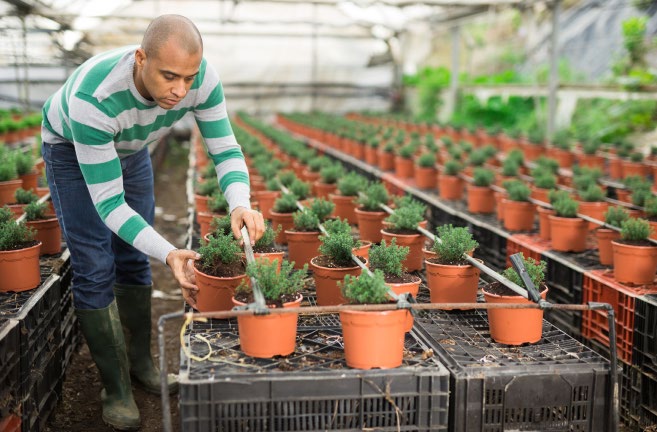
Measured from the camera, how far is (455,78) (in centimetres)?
1399

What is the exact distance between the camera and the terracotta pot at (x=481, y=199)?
5.61 m

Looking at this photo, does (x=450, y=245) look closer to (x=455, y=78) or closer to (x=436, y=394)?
(x=436, y=394)

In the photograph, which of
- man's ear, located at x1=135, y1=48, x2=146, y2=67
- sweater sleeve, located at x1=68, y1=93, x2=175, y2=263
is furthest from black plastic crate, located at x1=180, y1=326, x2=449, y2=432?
man's ear, located at x1=135, y1=48, x2=146, y2=67

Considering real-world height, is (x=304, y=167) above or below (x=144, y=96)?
below

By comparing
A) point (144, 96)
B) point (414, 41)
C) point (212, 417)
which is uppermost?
point (414, 41)

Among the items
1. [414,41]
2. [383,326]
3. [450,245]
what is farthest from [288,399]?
[414,41]

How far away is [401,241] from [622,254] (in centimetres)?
115

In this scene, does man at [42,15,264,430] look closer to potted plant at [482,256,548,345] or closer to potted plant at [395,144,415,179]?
potted plant at [482,256,548,345]

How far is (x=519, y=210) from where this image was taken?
4930 mm

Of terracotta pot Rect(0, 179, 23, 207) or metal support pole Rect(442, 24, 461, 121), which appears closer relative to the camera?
terracotta pot Rect(0, 179, 23, 207)

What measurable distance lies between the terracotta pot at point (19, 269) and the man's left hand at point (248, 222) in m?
1.06

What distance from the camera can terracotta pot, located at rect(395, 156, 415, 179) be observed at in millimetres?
7852

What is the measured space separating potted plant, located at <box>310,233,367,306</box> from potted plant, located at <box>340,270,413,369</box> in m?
0.65

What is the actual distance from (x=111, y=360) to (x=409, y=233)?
5.56 ft
